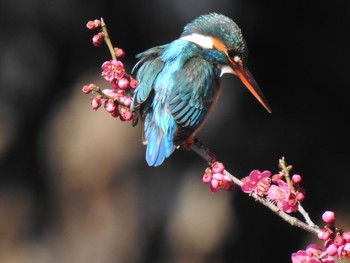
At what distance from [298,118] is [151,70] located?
1.92 metres

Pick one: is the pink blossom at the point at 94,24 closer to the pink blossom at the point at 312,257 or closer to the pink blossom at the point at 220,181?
the pink blossom at the point at 220,181

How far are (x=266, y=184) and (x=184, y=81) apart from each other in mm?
525

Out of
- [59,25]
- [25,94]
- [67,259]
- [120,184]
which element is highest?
[59,25]

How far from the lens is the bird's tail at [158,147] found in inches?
99.4

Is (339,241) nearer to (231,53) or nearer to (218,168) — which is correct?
(218,168)

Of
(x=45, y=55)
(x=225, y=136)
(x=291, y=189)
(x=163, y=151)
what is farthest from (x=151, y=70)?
(x=45, y=55)

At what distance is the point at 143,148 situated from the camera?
447 centimetres

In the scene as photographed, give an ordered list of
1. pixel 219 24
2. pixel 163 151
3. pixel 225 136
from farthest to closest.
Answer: pixel 225 136 → pixel 219 24 → pixel 163 151

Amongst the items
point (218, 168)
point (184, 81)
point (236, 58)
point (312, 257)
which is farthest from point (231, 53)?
point (312, 257)

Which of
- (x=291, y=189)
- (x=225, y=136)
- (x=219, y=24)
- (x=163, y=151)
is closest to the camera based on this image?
(x=291, y=189)

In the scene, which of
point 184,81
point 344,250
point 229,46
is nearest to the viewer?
point 344,250

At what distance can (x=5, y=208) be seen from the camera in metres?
4.56

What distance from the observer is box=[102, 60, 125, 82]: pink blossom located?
2.46 metres

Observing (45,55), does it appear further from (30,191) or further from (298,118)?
(298,118)
